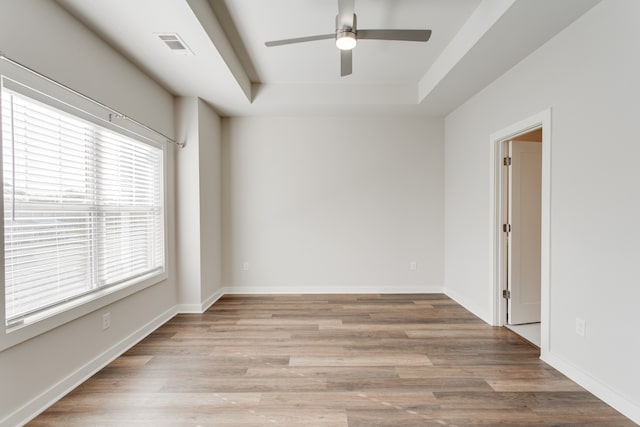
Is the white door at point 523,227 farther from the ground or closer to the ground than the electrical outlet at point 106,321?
farther from the ground

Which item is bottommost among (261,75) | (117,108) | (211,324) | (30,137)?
(211,324)

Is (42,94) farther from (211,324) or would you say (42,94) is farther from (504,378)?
(504,378)

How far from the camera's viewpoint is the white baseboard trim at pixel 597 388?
5.92ft

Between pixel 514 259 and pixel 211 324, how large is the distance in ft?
11.0

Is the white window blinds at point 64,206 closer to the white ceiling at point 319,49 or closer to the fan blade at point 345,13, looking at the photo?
the white ceiling at point 319,49

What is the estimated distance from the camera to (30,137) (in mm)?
1855

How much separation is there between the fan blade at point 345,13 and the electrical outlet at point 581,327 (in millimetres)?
2669

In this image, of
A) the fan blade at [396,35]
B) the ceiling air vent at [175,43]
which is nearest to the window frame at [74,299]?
the ceiling air vent at [175,43]

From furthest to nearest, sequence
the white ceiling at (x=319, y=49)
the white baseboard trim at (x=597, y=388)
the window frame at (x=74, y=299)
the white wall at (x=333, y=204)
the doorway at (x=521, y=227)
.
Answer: the white wall at (x=333, y=204), the doorway at (x=521, y=227), the white ceiling at (x=319, y=49), the white baseboard trim at (x=597, y=388), the window frame at (x=74, y=299)

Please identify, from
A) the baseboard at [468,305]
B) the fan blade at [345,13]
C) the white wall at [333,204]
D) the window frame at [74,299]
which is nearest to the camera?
the window frame at [74,299]

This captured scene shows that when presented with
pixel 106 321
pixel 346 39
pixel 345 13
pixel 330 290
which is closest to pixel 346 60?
pixel 346 39

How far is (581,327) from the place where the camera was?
7.08ft

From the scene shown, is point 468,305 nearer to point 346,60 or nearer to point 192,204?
point 346,60

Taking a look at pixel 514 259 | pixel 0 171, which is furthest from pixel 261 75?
pixel 514 259
